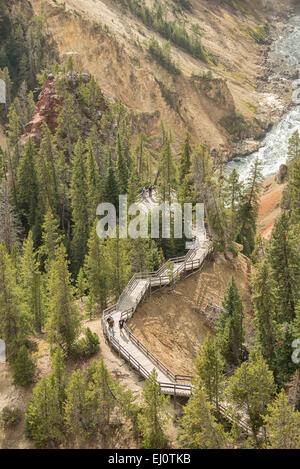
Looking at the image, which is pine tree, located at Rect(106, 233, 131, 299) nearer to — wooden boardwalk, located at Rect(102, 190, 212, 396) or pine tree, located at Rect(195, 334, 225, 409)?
wooden boardwalk, located at Rect(102, 190, 212, 396)

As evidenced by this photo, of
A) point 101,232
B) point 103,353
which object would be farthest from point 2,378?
point 101,232

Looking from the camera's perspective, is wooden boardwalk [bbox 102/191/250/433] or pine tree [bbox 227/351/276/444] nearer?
pine tree [bbox 227/351/276/444]

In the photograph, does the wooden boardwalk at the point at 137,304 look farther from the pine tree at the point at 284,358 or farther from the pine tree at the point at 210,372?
the pine tree at the point at 284,358

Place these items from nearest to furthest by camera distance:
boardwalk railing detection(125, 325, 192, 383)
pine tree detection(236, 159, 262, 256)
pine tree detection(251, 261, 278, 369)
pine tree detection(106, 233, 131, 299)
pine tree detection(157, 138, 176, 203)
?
boardwalk railing detection(125, 325, 192, 383), pine tree detection(251, 261, 278, 369), pine tree detection(106, 233, 131, 299), pine tree detection(157, 138, 176, 203), pine tree detection(236, 159, 262, 256)

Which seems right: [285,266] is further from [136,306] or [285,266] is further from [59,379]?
[59,379]

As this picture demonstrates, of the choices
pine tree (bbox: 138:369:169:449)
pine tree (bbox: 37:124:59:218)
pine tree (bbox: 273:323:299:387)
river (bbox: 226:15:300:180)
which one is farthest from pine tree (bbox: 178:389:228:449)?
river (bbox: 226:15:300:180)

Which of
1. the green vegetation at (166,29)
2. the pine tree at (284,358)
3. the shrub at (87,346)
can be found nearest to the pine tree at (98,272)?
the shrub at (87,346)

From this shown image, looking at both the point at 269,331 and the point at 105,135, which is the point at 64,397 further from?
the point at 105,135

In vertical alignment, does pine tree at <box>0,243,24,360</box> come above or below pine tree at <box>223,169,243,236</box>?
below
